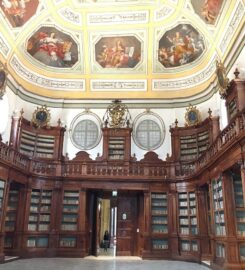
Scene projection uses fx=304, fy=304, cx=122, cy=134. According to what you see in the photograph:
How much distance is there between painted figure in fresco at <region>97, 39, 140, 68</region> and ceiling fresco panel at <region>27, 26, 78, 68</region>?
111 cm

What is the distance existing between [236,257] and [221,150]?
2.43 m

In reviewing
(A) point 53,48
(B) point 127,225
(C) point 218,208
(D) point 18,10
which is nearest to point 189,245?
(B) point 127,225

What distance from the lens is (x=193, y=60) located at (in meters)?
11.9

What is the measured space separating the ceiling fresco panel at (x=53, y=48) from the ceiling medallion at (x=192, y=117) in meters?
5.04

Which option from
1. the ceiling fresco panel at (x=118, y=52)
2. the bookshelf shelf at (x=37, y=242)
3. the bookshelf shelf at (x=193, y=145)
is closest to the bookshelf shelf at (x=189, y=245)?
the bookshelf shelf at (x=193, y=145)

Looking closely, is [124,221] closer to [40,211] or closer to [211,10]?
[40,211]

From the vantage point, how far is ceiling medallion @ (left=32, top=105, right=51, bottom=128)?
1177 centimetres

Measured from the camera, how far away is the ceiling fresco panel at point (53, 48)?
1130 cm

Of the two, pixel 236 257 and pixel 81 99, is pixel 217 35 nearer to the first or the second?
pixel 81 99

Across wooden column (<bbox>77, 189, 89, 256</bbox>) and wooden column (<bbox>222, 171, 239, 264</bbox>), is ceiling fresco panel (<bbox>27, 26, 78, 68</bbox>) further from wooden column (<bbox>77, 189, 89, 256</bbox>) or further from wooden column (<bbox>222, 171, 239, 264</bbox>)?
wooden column (<bbox>222, 171, 239, 264</bbox>)

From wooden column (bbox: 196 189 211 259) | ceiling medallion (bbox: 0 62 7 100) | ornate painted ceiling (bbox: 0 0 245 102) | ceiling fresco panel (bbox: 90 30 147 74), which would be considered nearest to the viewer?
wooden column (bbox: 196 189 211 259)

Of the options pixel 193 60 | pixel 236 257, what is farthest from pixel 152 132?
pixel 236 257

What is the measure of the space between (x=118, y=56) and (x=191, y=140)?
4.45 m

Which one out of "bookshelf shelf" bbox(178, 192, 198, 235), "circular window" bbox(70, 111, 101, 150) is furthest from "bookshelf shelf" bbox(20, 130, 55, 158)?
"bookshelf shelf" bbox(178, 192, 198, 235)
